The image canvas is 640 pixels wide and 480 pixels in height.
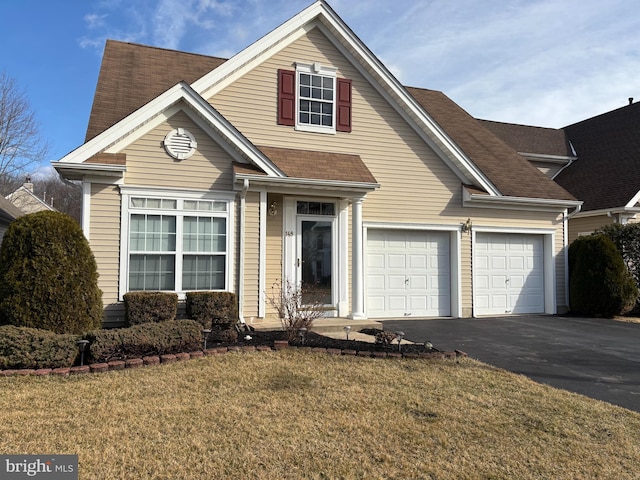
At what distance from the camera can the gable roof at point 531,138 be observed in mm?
19453

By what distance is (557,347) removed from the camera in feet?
27.2

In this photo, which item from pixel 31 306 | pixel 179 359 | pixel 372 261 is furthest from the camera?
pixel 372 261

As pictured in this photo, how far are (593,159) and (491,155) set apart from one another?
305 inches

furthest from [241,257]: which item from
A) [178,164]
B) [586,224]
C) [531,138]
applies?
[531,138]

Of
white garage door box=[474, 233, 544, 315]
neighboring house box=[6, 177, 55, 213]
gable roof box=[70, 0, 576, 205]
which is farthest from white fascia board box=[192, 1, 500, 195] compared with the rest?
neighboring house box=[6, 177, 55, 213]

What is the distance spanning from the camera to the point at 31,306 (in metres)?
6.84

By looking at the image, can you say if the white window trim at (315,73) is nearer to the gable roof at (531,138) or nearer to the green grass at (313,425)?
the green grass at (313,425)

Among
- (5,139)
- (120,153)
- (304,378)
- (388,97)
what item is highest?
(5,139)

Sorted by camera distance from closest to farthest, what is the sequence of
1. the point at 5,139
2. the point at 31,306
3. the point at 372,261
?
the point at 31,306 → the point at 372,261 → the point at 5,139

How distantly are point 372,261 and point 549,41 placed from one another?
23.9 feet

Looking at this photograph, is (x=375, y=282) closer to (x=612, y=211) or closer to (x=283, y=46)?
(x=283, y=46)

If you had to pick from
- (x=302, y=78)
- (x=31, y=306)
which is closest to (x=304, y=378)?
(x=31, y=306)

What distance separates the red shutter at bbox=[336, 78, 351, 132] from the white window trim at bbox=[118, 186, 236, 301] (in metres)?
3.60

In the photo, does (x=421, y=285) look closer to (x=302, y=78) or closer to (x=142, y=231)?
(x=302, y=78)
